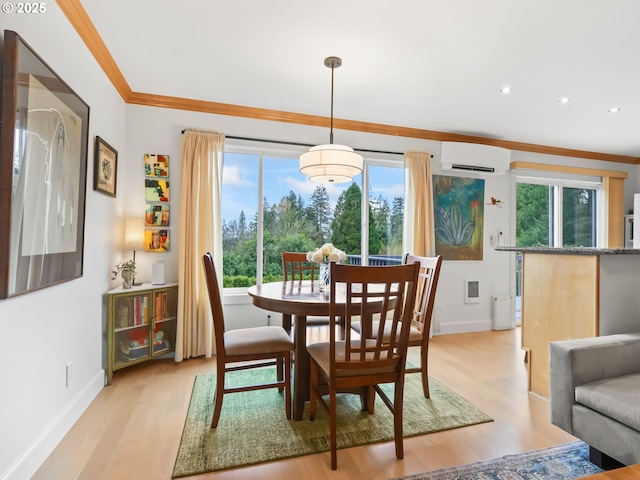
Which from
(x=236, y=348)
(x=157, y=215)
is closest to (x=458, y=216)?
(x=236, y=348)

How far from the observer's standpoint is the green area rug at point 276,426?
1.73 meters

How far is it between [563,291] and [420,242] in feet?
5.80

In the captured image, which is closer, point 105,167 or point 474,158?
point 105,167

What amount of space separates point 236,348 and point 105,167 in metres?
1.75

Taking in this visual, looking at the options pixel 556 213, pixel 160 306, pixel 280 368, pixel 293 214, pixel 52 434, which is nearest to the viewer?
pixel 52 434

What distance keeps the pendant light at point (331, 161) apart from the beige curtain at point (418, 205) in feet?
5.26

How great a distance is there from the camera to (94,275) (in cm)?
241

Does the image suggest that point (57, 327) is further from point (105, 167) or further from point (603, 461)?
point (603, 461)

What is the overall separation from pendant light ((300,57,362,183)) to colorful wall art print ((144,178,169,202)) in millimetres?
1527

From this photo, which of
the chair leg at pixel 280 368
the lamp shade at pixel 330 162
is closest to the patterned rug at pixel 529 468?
the chair leg at pixel 280 368

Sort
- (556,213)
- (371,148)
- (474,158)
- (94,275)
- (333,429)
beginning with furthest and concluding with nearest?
(556,213) → (474,158) → (371,148) → (94,275) → (333,429)

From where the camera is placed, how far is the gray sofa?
146cm

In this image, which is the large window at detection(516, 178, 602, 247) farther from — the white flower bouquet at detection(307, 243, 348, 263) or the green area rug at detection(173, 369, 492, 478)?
the white flower bouquet at detection(307, 243, 348, 263)

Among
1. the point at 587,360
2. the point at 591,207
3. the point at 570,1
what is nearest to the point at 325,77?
the point at 570,1
